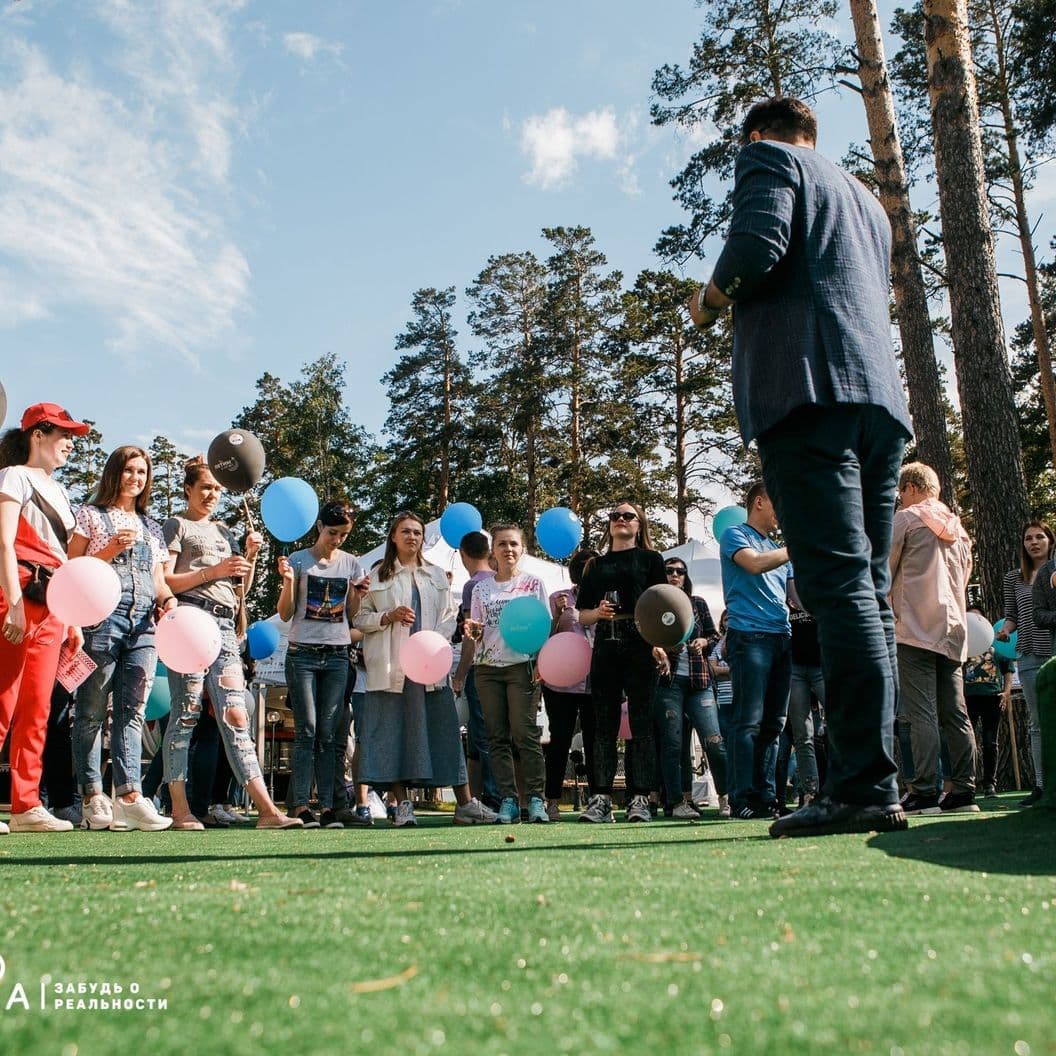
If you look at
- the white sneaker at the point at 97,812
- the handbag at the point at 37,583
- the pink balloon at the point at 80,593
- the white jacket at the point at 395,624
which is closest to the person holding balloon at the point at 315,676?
the white jacket at the point at 395,624

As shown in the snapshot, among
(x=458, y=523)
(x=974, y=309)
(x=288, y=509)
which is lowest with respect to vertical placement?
(x=288, y=509)

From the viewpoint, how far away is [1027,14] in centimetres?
1795

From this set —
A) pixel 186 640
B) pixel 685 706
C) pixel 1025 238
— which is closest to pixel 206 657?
pixel 186 640

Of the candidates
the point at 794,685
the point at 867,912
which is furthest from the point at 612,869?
the point at 794,685

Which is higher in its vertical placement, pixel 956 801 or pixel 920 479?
pixel 920 479

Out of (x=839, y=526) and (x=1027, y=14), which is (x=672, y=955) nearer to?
(x=839, y=526)

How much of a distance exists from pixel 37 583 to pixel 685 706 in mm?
4668

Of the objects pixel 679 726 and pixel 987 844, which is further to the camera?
Answer: pixel 679 726

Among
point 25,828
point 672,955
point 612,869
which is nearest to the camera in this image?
point 672,955

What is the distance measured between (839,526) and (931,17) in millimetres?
10193

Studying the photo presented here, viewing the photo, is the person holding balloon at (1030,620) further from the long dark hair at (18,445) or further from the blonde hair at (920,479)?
the long dark hair at (18,445)

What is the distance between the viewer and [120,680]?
18.4 feet

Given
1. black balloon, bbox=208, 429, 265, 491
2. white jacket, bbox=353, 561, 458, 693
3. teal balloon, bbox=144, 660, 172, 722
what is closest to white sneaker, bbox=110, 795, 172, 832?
white jacket, bbox=353, 561, 458, 693

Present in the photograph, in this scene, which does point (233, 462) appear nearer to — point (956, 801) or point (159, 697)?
point (159, 697)
